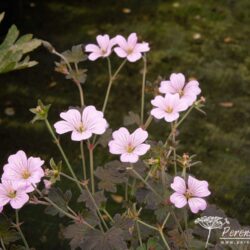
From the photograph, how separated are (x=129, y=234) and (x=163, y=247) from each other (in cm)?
15

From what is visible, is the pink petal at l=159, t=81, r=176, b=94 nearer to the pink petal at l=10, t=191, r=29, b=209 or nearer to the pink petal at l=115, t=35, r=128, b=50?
the pink petal at l=115, t=35, r=128, b=50

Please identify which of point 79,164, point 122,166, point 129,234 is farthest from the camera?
point 79,164

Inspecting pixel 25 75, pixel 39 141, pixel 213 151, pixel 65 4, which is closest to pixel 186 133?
pixel 213 151

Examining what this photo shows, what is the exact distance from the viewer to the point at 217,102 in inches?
128

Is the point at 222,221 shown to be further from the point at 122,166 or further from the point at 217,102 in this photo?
the point at 217,102

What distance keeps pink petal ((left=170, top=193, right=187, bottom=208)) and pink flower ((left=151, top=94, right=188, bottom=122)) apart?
0.22 metres

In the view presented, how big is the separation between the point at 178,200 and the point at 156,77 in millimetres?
2262

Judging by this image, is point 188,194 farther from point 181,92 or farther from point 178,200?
point 181,92

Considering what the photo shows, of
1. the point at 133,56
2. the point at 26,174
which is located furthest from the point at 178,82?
the point at 26,174

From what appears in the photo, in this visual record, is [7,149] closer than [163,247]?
No

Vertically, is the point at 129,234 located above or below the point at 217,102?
above

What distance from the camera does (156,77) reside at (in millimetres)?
3477

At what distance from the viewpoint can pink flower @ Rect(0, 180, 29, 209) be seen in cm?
130

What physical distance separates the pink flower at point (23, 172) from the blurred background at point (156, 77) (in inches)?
47.9
